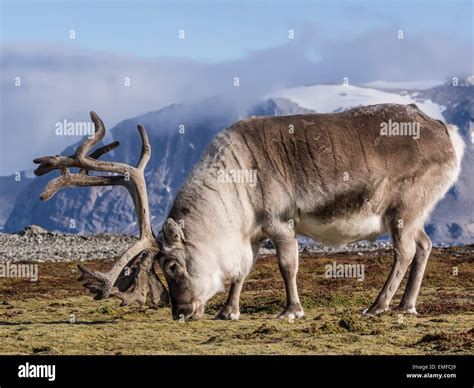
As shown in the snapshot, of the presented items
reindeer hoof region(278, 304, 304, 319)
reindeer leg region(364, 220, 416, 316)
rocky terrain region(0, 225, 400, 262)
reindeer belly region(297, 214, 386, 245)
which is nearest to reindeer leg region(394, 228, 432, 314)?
reindeer leg region(364, 220, 416, 316)

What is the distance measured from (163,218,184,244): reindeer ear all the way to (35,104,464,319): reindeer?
0.02 metres

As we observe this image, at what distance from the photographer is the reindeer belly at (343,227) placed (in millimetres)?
16000

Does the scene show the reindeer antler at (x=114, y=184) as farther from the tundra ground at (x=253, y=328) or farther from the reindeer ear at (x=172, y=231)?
the tundra ground at (x=253, y=328)

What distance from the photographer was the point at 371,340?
529 inches

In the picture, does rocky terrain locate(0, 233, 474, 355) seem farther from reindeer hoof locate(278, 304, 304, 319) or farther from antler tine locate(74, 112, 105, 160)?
antler tine locate(74, 112, 105, 160)

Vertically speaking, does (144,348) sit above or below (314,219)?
below

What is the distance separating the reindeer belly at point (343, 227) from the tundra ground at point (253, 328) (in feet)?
4.49

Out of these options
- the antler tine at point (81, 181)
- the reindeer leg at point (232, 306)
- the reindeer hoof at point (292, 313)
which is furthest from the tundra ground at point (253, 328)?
the antler tine at point (81, 181)

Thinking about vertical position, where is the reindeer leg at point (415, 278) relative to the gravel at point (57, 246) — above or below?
above
